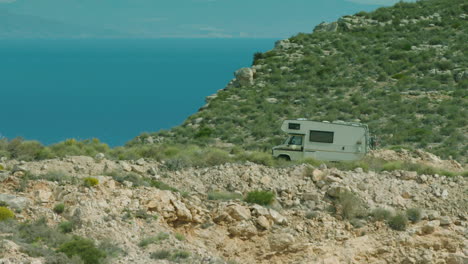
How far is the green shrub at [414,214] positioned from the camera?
1933 centimetres

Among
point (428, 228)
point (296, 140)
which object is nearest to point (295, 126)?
point (296, 140)

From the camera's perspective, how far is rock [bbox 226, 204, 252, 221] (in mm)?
18312

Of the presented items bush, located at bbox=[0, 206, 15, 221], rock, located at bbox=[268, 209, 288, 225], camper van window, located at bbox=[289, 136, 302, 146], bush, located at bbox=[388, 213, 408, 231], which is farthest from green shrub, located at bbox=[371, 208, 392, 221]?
bush, located at bbox=[0, 206, 15, 221]

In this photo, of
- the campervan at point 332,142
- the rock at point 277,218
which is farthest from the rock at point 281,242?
the campervan at point 332,142

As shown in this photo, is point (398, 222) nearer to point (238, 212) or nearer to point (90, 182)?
point (238, 212)

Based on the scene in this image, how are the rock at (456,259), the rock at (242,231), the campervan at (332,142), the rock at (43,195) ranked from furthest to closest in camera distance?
the campervan at (332,142) < the rock at (242,231) < the rock at (456,259) < the rock at (43,195)

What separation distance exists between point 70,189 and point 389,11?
49.1 m

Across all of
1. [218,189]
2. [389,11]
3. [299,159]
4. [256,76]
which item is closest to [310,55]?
[256,76]

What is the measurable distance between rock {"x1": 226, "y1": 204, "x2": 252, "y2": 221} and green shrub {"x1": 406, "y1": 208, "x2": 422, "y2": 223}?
4806 mm

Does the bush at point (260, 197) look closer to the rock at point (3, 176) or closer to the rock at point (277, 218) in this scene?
the rock at point (277, 218)

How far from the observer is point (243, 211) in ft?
60.6

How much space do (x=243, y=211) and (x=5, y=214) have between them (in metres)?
6.37

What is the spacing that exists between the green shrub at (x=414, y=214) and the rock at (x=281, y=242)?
399cm

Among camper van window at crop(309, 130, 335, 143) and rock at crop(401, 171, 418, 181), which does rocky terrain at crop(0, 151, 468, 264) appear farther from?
camper van window at crop(309, 130, 335, 143)
